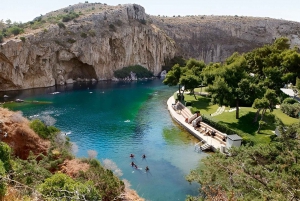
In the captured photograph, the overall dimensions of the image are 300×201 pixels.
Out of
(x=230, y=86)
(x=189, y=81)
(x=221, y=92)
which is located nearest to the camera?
(x=221, y=92)

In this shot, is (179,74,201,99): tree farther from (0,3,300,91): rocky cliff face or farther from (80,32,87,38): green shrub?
(80,32,87,38): green shrub

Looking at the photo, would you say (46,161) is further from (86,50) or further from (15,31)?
(86,50)

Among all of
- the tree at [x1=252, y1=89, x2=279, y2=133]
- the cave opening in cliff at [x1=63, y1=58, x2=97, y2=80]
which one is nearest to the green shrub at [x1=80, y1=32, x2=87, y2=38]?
the cave opening in cliff at [x1=63, y1=58, x2=97, y2=80]

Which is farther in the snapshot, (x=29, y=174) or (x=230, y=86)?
(x=230, y=86)

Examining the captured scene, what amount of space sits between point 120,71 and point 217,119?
55.0 m

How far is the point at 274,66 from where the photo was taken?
4188 cm

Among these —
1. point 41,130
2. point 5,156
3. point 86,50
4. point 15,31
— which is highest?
point 15,31

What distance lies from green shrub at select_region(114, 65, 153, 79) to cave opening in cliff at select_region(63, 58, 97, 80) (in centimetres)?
788

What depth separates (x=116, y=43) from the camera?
84.1 meters

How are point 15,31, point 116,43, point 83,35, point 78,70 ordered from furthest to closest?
point 116,43
point 78,70
point 83,35
point 15,31

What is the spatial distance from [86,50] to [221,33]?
6692 cm

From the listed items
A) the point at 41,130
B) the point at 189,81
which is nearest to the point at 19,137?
the point at 41,130

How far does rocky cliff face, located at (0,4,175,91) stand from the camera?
61.5 m

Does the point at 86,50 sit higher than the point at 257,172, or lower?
higher
